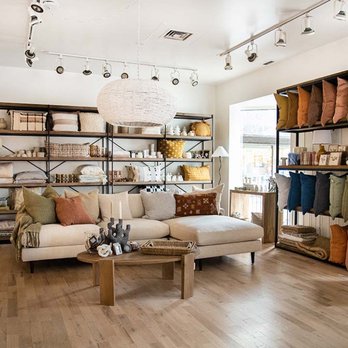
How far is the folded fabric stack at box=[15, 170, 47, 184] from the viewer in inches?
244

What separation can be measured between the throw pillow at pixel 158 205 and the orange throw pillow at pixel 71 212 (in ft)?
2.69

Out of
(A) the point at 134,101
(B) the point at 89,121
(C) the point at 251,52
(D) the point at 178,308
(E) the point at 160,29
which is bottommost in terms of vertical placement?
(D) the point at 178,308

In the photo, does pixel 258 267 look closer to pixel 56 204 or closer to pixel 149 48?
pixel 56 204

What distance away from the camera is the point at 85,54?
569cm

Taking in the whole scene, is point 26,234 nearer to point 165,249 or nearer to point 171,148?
point 165,249

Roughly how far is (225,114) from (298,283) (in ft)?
14.0

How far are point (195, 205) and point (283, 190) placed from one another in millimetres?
1243

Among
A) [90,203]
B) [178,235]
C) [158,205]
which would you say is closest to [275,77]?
[158,205]

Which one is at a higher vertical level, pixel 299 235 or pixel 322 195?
pixel 322 195

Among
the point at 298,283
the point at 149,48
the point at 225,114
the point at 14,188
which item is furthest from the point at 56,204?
the point at 225,114

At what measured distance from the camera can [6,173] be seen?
242 inches

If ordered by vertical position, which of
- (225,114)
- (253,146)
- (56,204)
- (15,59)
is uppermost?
(15,59)

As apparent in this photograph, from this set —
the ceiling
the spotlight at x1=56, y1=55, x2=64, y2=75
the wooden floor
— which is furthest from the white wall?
the spotlight at x1=56, y1=55, x2=64, y2=75

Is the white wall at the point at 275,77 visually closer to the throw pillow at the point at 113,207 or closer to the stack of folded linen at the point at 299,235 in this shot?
the stack of folded linen at the point at 299,235
